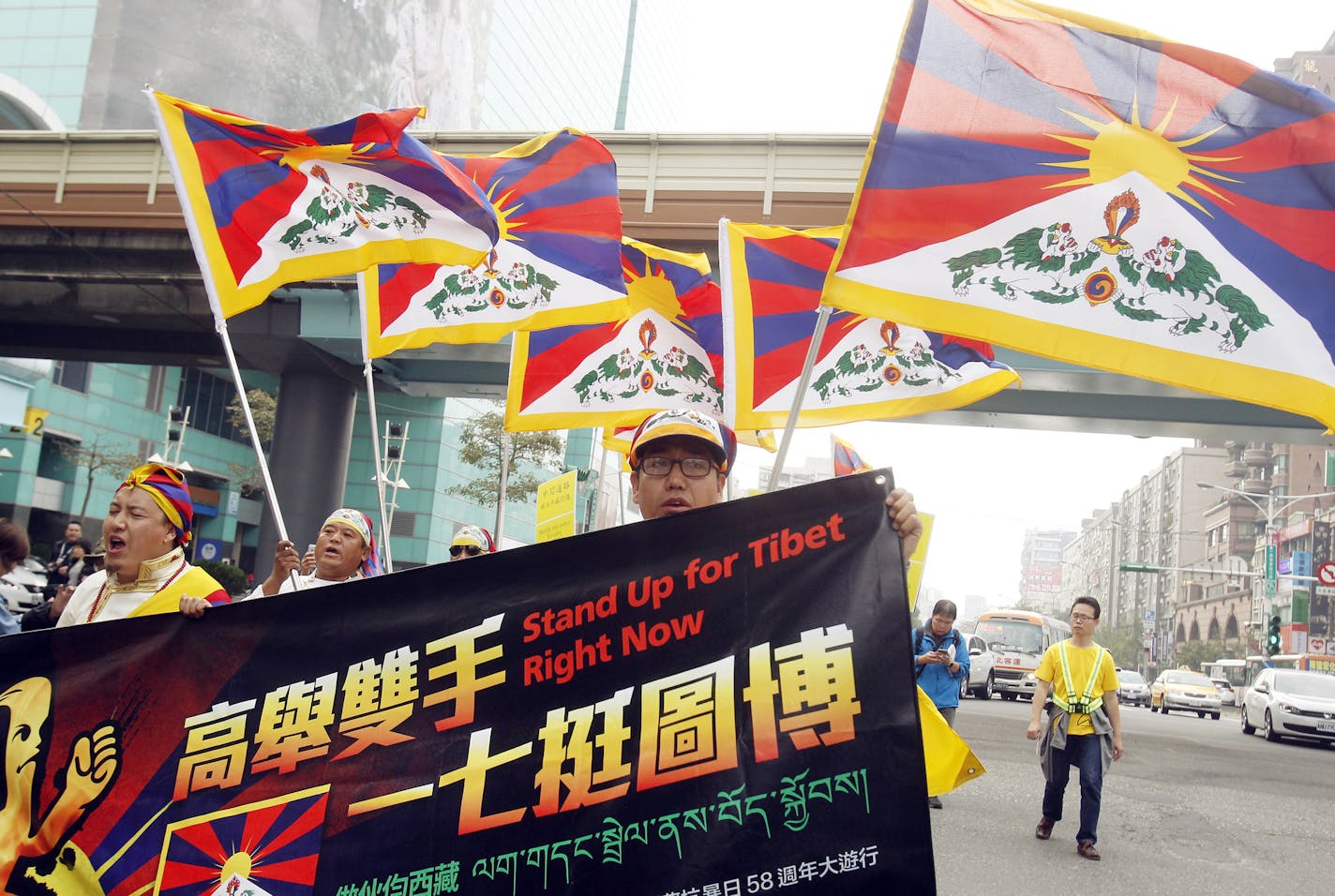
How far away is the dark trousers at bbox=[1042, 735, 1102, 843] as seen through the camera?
24.9 ft

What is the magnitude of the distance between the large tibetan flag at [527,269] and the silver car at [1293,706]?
18.4 m

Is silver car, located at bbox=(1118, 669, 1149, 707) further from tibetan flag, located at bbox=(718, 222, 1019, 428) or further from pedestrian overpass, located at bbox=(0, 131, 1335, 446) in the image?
tibetan flag, located at bbox=(718, 222, 1019, 428)

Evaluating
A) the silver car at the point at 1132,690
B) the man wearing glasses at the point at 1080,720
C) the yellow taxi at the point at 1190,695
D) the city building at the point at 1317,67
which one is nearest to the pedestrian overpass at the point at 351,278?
the man wearing glasses at the point at 1080,720

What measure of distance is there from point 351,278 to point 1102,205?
15.3 metres

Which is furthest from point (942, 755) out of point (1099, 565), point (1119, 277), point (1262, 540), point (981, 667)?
point (1099, 565)

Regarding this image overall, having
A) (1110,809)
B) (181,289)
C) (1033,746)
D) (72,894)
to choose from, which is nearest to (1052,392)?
(1033,746)

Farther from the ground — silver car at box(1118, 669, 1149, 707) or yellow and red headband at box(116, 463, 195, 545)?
yellow and red headband at box(116, 463, 195, 545)

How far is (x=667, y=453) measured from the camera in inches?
139

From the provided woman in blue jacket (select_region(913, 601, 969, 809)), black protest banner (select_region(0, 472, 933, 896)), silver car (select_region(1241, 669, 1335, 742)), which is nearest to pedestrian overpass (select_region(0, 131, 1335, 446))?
silver car (select_region(1241, 669, 1335, 742))

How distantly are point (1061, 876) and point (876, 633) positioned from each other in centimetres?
495

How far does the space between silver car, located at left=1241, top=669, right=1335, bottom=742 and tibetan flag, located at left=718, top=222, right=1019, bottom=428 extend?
657 inches

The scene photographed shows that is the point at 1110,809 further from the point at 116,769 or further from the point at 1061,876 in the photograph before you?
the point at 116,769

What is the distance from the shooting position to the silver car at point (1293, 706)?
20078 mm

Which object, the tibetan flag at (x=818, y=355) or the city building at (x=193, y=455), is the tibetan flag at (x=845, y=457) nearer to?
the tibetan flag at (x=818, y=355)
